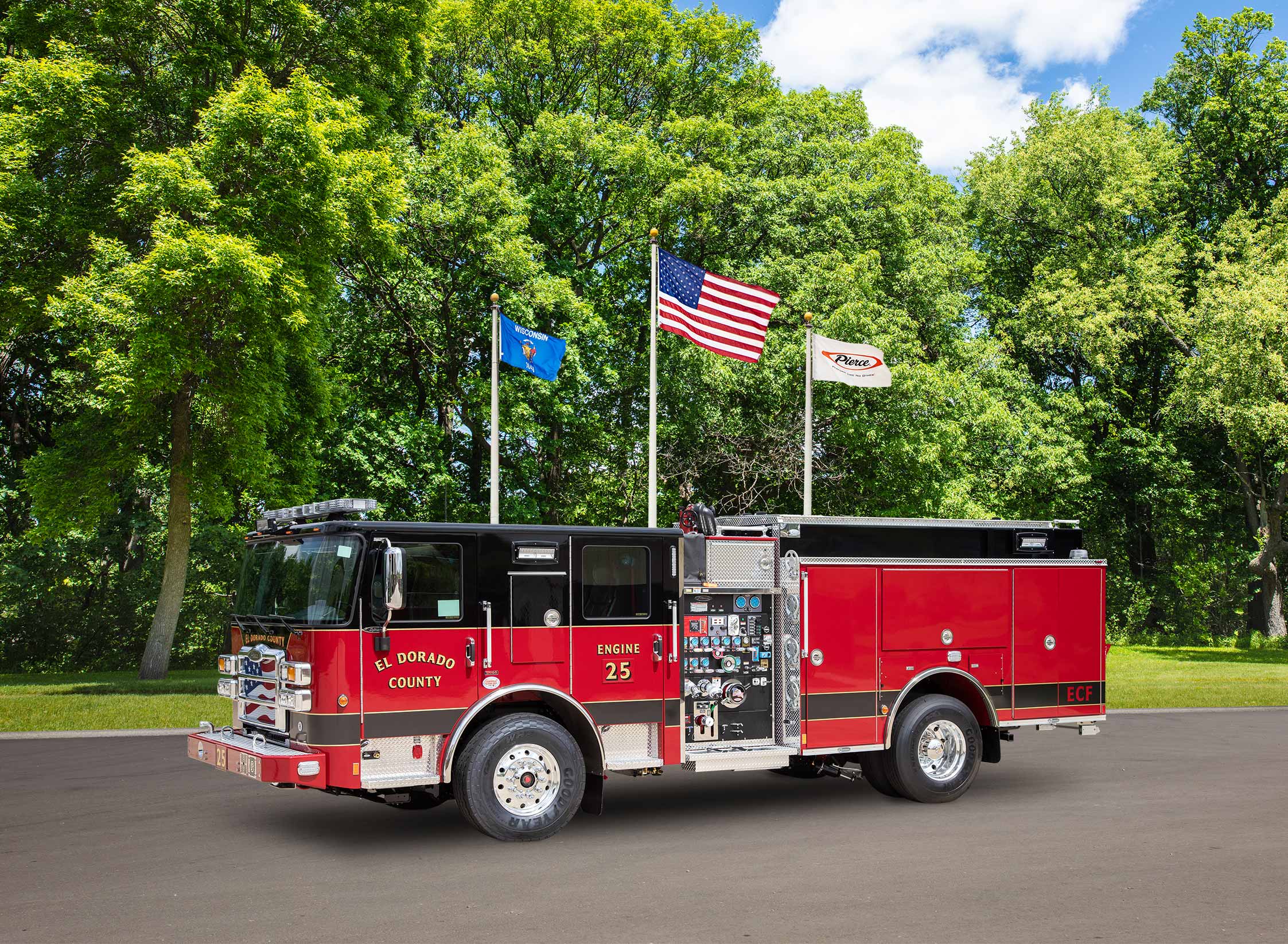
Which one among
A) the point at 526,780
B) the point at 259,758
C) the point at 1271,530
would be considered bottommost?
the point at 526,780

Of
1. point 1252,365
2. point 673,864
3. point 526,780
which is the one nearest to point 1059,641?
point 673,864

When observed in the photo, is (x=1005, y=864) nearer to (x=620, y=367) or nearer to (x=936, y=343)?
(x=620, y=367)

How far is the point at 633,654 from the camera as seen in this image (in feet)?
32.9

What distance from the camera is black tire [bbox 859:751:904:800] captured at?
11297mm

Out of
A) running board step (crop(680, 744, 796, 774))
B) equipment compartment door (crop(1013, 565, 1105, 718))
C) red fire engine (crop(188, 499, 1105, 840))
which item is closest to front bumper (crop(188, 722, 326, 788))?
red fire engine (crop(188, 499, 1105, 840))

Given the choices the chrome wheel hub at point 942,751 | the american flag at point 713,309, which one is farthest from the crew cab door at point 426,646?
the american flag at point 713,309

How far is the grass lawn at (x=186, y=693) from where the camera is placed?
58.5 ft

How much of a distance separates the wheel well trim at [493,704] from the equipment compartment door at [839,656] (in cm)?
214

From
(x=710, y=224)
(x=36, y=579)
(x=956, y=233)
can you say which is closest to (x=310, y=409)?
(x=36, y=579)

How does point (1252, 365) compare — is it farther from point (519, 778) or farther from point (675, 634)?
point (519, 778)

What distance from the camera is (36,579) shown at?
28984mm

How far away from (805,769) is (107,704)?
13005mm

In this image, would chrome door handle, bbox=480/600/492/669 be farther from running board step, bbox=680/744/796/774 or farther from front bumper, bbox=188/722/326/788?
running board step, bbox=680/744/796/774

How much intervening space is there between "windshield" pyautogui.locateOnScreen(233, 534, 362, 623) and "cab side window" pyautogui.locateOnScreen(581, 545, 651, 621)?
197 cm
